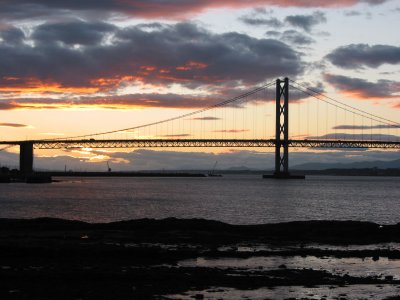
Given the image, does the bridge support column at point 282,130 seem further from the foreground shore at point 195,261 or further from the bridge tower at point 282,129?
the foreground shore at point 195,261

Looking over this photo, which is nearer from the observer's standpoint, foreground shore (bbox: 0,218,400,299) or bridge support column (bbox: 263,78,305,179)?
foreground shore (bbox: 0,218,400,299)

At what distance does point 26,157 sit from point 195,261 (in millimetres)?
123597

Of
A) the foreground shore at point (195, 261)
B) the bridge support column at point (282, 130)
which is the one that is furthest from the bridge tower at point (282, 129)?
the foreground shore at point (195, 261)

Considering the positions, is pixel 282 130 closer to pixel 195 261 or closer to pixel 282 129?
pixel 282 129

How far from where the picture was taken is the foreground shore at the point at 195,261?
672 inches

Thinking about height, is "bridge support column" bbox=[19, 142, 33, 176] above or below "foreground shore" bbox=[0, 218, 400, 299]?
above

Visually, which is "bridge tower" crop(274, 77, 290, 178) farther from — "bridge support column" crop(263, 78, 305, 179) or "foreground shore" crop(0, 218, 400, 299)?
"foreground shore" crop(0, 218, 400, 299)

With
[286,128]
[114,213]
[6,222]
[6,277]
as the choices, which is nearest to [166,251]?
[6,277]

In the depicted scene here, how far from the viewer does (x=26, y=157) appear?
140500 millimetres

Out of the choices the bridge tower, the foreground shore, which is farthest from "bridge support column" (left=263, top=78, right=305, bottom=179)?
the foreground shore

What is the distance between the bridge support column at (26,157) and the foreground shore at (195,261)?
105986 millimetres

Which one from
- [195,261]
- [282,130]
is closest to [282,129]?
[282,130]

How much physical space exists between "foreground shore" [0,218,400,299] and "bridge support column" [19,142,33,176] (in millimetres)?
105986

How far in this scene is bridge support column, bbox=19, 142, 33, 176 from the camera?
137 m
